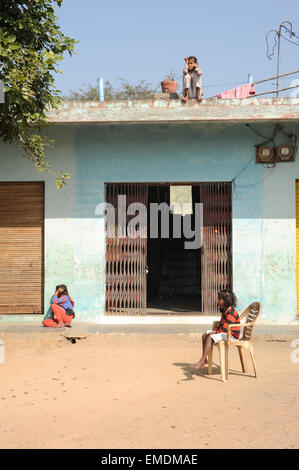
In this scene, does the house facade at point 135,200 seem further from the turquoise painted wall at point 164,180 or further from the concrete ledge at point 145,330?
the concrete ledge at point 145,330

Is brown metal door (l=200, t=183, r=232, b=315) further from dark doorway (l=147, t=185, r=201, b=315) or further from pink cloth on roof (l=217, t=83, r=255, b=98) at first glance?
dark doorway (l=147, t=185, r=201, b=315)

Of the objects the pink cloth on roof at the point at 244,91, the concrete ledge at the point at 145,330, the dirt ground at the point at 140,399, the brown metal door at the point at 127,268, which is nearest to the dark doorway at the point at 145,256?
the brown metal door at the point at 127,268

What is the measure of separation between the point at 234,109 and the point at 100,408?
21.3 feet

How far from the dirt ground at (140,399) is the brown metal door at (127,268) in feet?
6.36

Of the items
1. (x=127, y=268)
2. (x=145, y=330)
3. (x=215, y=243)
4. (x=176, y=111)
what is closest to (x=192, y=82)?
(x=176, y=111)

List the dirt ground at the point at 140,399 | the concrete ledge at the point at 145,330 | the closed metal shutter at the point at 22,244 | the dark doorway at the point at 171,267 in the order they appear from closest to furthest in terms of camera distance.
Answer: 1. the dirt ground at the point at 140,399
2. the concrete ledge at the point at 145,330
3. the closed metal shutter at the point at 22,244
4. the dark doorway at the point at 171,267

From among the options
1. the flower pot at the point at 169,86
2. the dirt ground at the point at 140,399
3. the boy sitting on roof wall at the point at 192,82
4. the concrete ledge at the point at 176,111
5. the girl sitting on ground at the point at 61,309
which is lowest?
the dirt ground at the point at 140,399

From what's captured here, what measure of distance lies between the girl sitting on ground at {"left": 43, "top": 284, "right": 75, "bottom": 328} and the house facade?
47 cm

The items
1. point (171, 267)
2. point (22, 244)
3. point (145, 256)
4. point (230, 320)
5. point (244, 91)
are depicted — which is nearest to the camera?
point (230, 320)

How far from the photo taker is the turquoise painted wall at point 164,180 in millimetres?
Result: 10070

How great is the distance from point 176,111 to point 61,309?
430 cm

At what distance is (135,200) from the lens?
10.4 m

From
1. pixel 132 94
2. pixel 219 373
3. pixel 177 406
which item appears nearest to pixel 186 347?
pixel 219 373

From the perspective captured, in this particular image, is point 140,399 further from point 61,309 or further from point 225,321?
point 61,309
